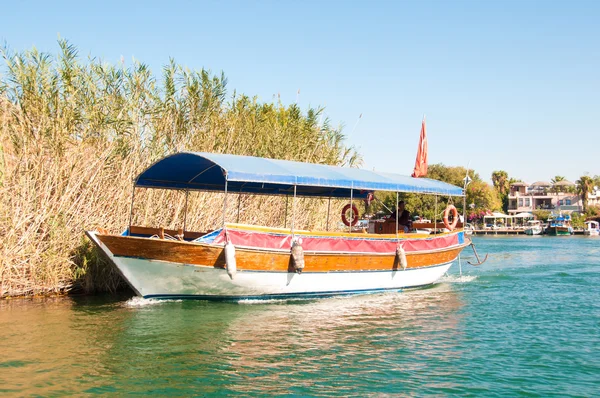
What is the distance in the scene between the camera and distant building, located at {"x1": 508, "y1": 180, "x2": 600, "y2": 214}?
8750 cm

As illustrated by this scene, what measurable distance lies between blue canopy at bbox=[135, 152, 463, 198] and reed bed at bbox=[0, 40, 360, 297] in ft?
4.13

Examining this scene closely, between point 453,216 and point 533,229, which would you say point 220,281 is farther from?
point 533,229

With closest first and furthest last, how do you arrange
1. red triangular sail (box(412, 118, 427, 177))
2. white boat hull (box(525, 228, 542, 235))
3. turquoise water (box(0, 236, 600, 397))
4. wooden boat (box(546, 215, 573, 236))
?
turquoise water (box(0, 236, 600, 397))
red triangular sail (box(412, 118, 427, 177))
wooden boat (box(546, 215, 573, 236))
white boat hull (box(525, 228, 542, 235))

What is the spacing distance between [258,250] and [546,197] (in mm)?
87682

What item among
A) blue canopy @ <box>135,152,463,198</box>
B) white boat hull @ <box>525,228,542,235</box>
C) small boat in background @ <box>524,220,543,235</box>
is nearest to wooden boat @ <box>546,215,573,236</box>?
small boat in background @ <box>524,220,543,235</box>

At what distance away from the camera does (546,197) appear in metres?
90.6

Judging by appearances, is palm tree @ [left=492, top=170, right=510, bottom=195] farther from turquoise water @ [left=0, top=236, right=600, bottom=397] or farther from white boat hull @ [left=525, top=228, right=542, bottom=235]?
turquoise water @ [left=0, top=236, right=600, bottom=397]

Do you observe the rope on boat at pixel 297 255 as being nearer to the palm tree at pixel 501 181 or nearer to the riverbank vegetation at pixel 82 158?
the riverbank vegetation at pixel 82 158

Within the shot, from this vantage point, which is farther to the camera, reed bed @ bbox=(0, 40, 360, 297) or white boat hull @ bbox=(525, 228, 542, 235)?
white boat hull @ bbox=(525, 228, 542, 235)

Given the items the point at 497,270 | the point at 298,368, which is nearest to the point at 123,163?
the point at 298,368

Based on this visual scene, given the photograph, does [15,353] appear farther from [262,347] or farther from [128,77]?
[128,77]

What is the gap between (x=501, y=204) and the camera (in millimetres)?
88250

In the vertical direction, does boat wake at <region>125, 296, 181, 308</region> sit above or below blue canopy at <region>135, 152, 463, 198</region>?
below

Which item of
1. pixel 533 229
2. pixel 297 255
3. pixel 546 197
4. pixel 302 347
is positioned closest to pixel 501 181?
pixel 546 197
